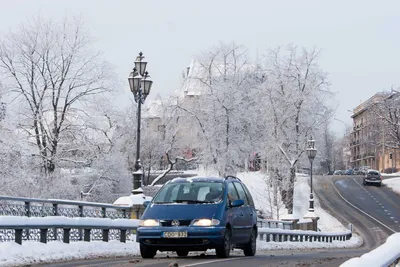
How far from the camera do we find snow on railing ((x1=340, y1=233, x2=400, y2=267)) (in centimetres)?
682

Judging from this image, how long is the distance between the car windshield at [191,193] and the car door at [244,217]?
973mm

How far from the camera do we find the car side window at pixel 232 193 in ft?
55.1

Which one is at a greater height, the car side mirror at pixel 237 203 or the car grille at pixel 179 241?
the car side mirror at pixel 237 203

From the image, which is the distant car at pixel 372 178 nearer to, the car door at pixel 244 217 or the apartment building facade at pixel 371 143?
the apartment building facade at pixel 371 143

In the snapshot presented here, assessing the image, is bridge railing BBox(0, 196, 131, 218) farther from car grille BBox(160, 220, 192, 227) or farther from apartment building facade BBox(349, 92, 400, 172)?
apartment building facade BBox(349, 92, 400, 172)

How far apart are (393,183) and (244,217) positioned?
80.2m

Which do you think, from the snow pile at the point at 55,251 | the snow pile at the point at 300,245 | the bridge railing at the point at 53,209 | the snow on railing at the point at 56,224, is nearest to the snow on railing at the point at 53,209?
the bridge railing at the point at 53,209

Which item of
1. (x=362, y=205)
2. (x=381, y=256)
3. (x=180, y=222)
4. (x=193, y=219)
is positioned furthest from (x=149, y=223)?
(x=362, y=205)

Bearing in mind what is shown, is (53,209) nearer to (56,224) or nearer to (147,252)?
(56,224)

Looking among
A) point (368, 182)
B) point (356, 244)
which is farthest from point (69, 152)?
point (368, 182)

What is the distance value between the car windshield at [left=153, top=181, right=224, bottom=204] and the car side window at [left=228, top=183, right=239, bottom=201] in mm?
240

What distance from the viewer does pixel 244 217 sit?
1744 centimetres

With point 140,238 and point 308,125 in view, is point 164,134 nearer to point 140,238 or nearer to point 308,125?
point 308,125

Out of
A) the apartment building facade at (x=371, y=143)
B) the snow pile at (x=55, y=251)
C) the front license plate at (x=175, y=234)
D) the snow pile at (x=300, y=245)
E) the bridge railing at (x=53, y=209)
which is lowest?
the snow pile at (x=300, y=245)
